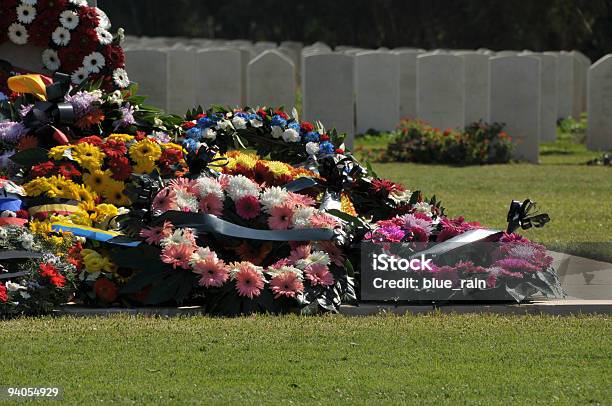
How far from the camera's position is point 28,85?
9.36 meters

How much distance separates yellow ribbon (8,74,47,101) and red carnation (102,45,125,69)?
108cm

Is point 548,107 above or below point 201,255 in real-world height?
above

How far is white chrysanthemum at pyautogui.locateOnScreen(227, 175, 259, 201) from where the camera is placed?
25.3 feet

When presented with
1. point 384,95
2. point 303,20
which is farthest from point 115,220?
point 303,20

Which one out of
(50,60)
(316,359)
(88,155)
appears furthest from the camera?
(50,60)

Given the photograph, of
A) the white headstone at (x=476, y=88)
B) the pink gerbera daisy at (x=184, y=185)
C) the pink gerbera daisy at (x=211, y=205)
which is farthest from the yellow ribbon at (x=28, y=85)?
the white headstone at (x=476, y=88)

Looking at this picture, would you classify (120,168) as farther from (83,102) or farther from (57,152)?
(83,102)

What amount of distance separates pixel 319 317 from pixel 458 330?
0.78m

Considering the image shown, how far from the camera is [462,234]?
7.85 meters

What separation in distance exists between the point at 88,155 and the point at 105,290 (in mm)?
1458

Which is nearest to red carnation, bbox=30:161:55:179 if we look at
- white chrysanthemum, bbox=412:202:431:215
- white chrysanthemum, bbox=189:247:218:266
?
white chrysanthemum, bbox=189:247:218:266

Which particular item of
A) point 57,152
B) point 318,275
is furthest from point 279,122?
point 318,275

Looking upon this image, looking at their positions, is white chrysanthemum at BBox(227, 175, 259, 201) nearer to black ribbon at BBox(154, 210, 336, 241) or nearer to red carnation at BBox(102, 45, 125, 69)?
black ribbon at BBox(154, 210, 336, 241)

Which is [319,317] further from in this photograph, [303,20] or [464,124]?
[303,20]
